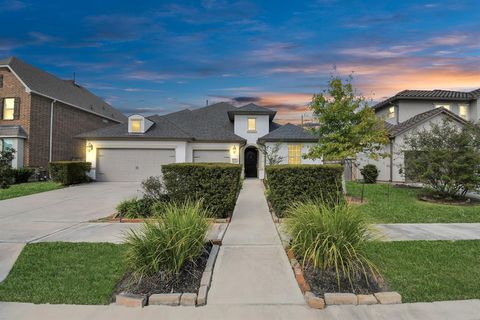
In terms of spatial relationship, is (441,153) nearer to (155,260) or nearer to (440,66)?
(440,66)

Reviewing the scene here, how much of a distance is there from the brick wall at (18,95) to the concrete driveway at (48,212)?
8.54 m

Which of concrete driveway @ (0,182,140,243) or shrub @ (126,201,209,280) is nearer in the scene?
shrub @ (126,201,209,280)

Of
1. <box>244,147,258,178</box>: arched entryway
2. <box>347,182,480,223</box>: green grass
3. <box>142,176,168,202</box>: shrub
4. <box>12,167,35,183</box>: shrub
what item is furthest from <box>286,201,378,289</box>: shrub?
<box>12,167,35,183</box>: shrub

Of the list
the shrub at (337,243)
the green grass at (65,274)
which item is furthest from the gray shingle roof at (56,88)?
the shrub at (337,243)

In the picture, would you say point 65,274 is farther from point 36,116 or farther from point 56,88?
point 56,88

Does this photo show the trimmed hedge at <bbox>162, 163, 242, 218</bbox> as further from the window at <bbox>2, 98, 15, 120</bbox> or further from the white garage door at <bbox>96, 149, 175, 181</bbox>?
the window at <bbox>2, 98, 15, 120</bbox>

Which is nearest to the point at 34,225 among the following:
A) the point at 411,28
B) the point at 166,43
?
the point at 166,43

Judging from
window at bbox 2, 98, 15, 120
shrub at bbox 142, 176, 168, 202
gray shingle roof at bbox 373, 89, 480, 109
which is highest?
gray shingle roof at bbox 373, 89, 480, 109

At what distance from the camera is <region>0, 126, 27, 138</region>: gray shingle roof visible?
17781mm

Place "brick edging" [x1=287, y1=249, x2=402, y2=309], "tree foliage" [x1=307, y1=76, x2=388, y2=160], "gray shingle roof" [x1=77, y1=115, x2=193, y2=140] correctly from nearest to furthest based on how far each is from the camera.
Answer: "brick edging" [x1=287, y1=249, x2=402, y2=309]
"tree foliage" [x1=307, y1=76, x2=388, y2=160]
"gray shingle roof" [x1=77, y1=115, x2=193, y2=140]

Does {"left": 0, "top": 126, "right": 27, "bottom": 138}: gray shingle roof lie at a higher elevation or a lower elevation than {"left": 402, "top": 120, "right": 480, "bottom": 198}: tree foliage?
higher

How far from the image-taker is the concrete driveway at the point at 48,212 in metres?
6.36

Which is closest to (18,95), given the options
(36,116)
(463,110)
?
(36,116)

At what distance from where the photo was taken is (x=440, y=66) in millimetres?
14258
